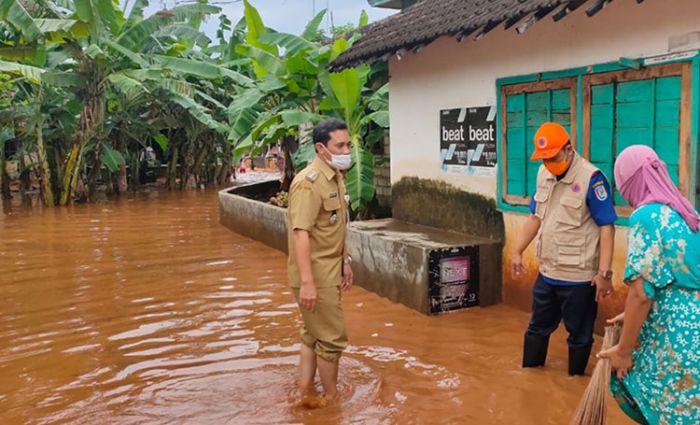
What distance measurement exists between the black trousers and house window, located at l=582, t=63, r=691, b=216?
3.79 ft

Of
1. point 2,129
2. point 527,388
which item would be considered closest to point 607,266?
point 527,388

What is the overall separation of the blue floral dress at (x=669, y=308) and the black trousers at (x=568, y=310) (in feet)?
5.62

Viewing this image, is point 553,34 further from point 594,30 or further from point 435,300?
point 435,300

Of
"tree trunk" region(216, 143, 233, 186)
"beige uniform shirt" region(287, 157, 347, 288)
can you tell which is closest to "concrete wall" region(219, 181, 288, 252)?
"beige uniform shirt" region(287, 157, 347, 288)

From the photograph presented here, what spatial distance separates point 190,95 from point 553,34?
11619 mm

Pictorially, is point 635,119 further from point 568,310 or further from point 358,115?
point 358,115

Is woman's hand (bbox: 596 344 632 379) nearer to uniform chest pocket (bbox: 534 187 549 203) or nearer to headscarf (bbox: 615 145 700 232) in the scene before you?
headscarf (bbox: 615 145 700 232)

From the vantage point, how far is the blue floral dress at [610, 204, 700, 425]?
8.92ft

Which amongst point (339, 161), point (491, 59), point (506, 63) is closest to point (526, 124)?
point (506, 63)

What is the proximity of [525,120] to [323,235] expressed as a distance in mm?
2900

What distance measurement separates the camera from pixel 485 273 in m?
6.83

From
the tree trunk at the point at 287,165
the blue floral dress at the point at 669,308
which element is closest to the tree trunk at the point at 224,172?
the tree trunk at the point at 287,165

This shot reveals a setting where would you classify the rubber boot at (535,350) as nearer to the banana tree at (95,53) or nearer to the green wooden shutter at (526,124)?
the green wooden shutter at (526,124)

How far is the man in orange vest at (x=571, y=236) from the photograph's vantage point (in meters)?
4.45
